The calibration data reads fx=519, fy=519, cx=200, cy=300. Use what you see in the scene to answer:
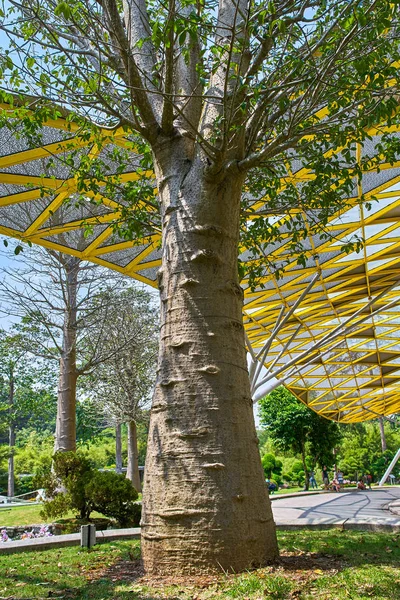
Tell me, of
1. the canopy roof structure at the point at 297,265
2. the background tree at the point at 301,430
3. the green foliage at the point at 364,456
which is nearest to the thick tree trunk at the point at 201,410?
the canopy roof structure at the point at 297,265

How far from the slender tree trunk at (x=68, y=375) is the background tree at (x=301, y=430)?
16.4 meters

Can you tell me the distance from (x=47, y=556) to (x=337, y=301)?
13181 mm

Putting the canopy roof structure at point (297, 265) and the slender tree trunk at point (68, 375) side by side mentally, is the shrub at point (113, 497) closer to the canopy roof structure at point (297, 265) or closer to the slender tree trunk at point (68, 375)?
the slender tree trunk at point (68, 375)

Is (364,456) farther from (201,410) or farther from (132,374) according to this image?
(201,410)

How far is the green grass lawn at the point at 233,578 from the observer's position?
2826 millimetres

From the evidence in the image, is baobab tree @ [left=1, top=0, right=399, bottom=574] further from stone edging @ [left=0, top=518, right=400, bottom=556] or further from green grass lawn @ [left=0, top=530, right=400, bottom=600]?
stone edging @ [left=0, top=518, right=400, bottom=556]

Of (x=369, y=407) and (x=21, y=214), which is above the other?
(x=21, y=214)

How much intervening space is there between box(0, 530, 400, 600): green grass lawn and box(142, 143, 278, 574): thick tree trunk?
184 mm

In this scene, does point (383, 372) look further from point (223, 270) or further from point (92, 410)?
point (223, 270)

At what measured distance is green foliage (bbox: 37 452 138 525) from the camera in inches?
304

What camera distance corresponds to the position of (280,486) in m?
30.7

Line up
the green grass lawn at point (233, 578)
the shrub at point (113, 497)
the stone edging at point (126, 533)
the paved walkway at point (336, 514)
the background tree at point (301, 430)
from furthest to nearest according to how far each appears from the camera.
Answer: the background tree at point (301, 430), the shrub at point (113, 497), the paved walkway at point (336, 514), the stone edging at point (126, 533), the green grass lawn at point (233, 578)

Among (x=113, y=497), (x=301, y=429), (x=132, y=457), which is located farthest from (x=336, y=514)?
(x=301, y=429)

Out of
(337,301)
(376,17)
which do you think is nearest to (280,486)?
(337,301)
